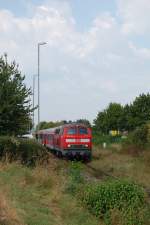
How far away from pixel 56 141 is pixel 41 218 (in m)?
28.5

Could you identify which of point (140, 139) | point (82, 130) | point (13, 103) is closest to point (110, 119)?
point (140, 139)

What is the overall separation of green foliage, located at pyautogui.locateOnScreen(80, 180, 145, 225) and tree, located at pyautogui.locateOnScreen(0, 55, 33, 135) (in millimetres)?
16110

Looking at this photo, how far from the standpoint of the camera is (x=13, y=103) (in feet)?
99.4

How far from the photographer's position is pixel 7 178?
16.6 meters

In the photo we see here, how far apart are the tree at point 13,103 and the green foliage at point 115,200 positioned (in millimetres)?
16110

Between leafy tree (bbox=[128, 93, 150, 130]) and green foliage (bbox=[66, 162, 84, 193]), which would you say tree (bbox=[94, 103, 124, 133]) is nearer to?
leafy tree (bbox=[128, 93, 150, 130])

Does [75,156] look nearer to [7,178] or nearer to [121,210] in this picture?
[7,178]

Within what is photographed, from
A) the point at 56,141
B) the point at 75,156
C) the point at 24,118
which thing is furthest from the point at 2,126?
the point at 56,141

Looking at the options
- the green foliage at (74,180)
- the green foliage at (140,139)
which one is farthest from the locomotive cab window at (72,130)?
the green foliage at (74,180)

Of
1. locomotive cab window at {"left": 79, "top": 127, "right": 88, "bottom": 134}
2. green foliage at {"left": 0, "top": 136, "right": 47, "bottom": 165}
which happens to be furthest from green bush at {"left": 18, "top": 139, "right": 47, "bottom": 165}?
locomotive cab window at {"left": 79, "top": 127, "right": 88, "bottom": 134}

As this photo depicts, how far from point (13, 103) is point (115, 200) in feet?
57.3

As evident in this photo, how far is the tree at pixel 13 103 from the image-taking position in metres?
30.2

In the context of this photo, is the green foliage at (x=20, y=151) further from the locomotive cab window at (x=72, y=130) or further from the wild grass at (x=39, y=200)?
the locomotive cab window at (x=72, y=130)

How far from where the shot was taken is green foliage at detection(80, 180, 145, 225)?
42.8ft
